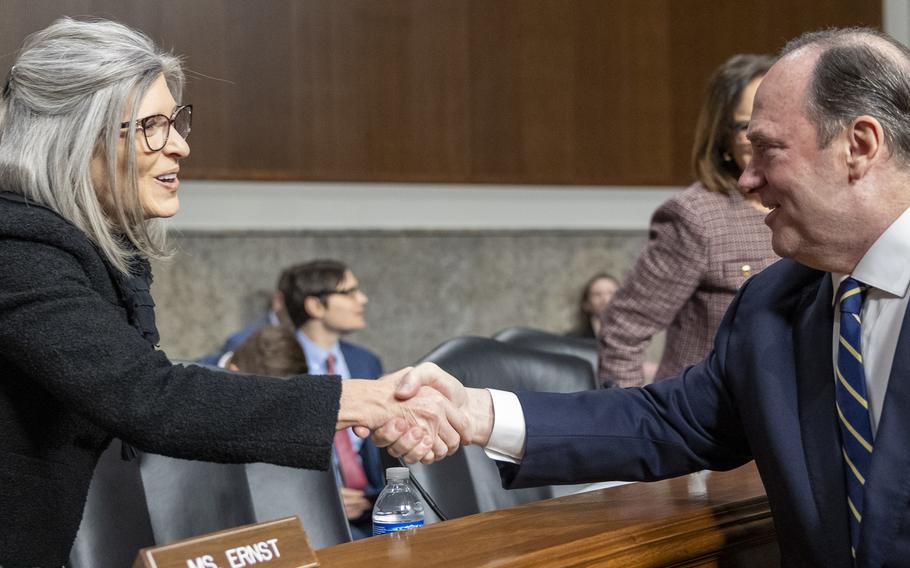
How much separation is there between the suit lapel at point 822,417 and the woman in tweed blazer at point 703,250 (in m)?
1.11

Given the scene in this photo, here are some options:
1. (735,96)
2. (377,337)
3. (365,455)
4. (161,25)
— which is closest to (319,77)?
(161,25)

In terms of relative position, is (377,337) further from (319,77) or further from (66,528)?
(66,528)

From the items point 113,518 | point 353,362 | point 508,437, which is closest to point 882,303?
point 508,437

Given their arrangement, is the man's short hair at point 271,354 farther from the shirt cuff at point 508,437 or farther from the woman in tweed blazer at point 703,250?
the shirt cuff at point 508,437

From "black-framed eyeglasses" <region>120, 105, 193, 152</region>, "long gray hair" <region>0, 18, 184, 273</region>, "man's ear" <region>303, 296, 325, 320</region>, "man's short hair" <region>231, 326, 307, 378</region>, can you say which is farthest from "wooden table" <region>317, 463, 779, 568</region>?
"man's ear" <region>303, 296, 325, 320</region>

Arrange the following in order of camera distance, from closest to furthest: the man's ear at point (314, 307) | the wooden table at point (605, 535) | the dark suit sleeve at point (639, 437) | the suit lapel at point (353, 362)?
the wooden table at point (605, 535)
the dark suit sleeve at point (639, 437)
the suit lapel at point (353, 362)
the man's ear at point (314, 307)

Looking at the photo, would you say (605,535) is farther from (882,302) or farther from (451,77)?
(451,77)

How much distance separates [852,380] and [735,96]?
1.52 metres

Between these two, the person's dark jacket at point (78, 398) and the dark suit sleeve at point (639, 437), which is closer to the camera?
the person's dark jacket at point (78, 398)

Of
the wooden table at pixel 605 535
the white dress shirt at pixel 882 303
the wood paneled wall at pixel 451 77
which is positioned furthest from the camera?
the wood paneled wall at pixel 451 77

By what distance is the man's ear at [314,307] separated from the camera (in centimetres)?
510

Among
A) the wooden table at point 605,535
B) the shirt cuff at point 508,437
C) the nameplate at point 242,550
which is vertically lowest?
the wooden table at point 605,535

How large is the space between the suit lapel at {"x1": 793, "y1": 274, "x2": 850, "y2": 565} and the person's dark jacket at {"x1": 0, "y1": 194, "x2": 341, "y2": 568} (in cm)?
72

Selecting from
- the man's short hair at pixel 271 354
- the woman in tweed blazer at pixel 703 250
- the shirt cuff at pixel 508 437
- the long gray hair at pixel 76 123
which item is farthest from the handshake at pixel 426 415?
the man's short hair at pixel 271 354
